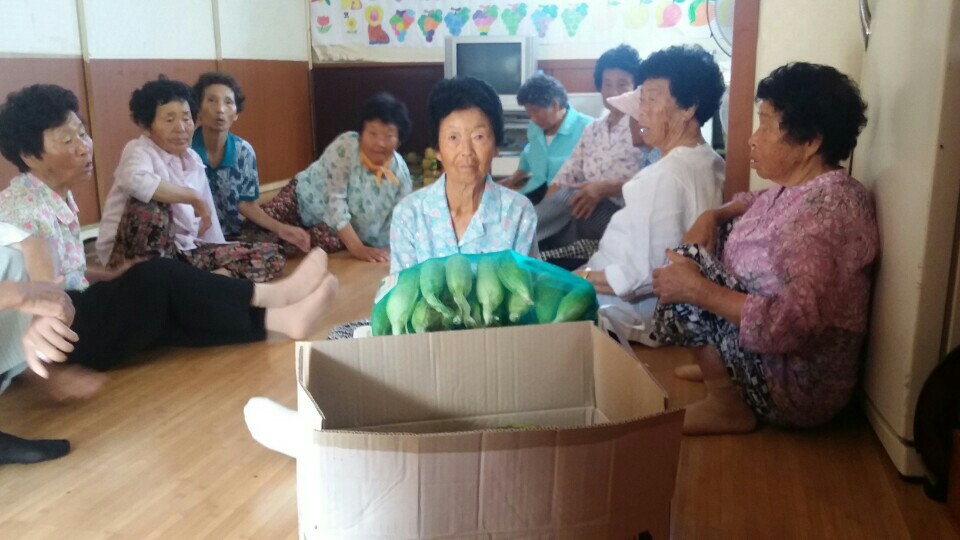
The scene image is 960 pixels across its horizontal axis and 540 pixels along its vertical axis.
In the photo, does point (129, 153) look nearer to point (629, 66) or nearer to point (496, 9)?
point (629, 66)

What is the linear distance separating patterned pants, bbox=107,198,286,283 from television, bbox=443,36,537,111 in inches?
99.9

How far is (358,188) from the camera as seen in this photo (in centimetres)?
384

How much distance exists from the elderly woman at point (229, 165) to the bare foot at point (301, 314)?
1.31 meters

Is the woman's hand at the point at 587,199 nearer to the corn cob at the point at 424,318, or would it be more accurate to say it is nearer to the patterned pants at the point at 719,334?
the patterned pants at the point at 719,334

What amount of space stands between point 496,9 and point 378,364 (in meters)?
4.72

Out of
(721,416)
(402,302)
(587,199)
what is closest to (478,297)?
(402,302)

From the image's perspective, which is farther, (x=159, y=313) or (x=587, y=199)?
(x=587, y=199)

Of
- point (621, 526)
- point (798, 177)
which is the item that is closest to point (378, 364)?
point (621, 526)

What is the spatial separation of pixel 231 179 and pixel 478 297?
2.64 meters

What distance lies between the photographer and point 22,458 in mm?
1738

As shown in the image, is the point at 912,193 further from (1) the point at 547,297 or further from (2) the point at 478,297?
(2) the point at 478,297

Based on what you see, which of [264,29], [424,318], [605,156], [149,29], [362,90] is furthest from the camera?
[362,90]

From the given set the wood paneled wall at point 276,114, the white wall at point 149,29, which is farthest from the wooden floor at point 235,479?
the wood paneled wall at point 276,114

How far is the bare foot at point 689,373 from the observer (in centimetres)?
220
